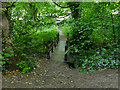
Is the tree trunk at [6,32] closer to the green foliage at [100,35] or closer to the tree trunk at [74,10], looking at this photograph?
the green foliage at [100,35]

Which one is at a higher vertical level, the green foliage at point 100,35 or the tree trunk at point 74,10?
the tree trunk at point 74,10

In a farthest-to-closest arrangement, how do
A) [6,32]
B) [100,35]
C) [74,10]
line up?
[74,10], [100,35], [6,32]

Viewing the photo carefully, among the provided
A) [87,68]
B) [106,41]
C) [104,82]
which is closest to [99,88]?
[104,82]

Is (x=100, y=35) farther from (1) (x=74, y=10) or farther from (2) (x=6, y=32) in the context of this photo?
(2) (x=6, y=32)

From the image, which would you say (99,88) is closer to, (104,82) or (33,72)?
(104,82)

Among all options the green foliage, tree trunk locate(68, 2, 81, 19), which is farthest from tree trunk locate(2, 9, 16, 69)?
tree trunk locate(68, 2, 81, 19)

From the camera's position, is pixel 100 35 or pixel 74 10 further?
pixel 74 10

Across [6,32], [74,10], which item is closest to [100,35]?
[74,10]

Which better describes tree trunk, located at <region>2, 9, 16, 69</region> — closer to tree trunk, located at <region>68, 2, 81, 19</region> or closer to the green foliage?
the green foliage

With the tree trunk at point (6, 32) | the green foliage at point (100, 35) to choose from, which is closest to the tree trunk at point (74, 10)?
the green foliage at point (100, 35)

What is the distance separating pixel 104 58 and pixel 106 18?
1640 millimetres

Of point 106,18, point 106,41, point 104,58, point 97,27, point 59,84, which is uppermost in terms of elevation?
point 106,18

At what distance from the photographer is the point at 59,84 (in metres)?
4.13

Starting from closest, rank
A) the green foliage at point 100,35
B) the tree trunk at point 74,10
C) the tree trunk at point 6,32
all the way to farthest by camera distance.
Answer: the tree trunk at point 6,32 → the green foliage at point 100,35 → the tree trunk at point 74,10
